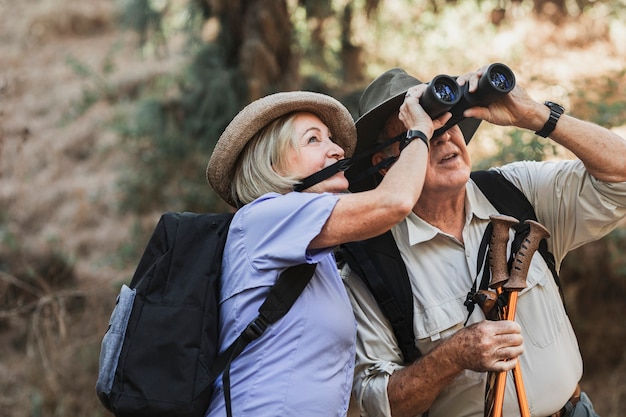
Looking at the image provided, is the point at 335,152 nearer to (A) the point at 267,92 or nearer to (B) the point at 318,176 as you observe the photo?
(B) the point at 318,176

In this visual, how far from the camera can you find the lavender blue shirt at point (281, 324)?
1.75m

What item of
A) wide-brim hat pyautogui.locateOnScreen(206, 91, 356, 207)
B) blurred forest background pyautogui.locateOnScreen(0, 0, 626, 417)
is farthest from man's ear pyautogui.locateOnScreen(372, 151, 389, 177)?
blurred forest background pyautogui.locateOnScreen(0, 0, 626, 417)

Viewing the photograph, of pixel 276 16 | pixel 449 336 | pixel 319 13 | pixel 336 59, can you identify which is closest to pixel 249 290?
pixel 449 336

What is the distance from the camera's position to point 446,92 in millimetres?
2037

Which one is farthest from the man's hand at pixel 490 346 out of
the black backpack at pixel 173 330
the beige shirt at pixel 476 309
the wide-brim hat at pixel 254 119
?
the wide-brim hat at pixel 254 119

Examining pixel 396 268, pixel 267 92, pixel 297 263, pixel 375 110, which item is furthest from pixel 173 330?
pixel 267 92

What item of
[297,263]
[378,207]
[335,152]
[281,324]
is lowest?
[281,324]

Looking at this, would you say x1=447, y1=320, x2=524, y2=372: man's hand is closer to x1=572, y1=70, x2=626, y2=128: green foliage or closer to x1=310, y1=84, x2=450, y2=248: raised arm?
x1=310, y1=84, x2=450, y2=248: raised arm

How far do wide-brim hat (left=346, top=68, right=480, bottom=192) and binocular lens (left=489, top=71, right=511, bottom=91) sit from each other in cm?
31

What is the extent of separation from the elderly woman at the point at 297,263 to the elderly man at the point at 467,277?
0.22m

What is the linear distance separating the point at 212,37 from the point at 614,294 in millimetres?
3774

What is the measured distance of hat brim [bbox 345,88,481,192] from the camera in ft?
7.63

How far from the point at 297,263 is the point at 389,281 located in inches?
19.2

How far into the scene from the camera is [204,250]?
1853mm
